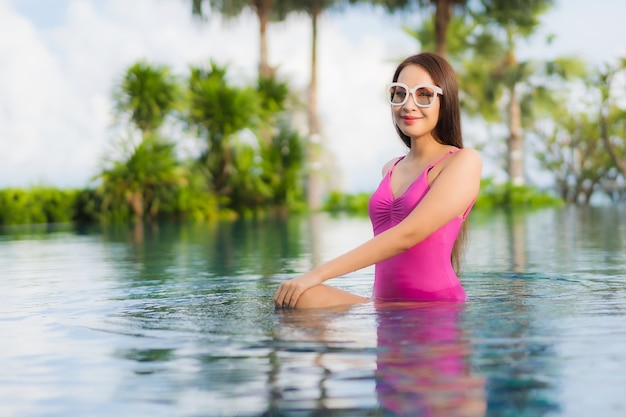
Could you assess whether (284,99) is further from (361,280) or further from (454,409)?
(454,409)

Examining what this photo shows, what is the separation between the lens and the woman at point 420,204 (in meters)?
4.25

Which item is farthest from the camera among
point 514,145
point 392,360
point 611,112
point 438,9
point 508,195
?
point 611,112

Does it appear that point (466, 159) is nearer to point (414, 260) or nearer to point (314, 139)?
point (414, 260)

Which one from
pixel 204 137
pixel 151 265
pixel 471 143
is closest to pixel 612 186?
pixel 471 143

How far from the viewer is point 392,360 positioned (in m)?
3.29

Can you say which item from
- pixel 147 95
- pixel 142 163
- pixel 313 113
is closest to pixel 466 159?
pixel 142 163

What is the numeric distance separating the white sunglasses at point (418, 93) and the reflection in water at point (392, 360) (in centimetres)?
86

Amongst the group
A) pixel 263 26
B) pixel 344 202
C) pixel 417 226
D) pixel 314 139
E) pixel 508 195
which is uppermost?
pixel 263 26

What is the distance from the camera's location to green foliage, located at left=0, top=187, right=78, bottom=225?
22406 mm

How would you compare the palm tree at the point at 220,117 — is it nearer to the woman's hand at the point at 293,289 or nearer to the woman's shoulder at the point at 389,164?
the woman's shoulder at the point at 389,164

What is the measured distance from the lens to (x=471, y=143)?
175 ft

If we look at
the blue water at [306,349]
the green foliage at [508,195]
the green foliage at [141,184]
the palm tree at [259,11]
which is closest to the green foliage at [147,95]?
the green foliage at [141,184]

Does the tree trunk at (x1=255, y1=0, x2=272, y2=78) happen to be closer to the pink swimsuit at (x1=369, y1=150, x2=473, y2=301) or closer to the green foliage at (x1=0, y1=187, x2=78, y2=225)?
the green foliage at (x1=0, y1=187, x2=78, y2=225)

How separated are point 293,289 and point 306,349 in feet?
2.22
